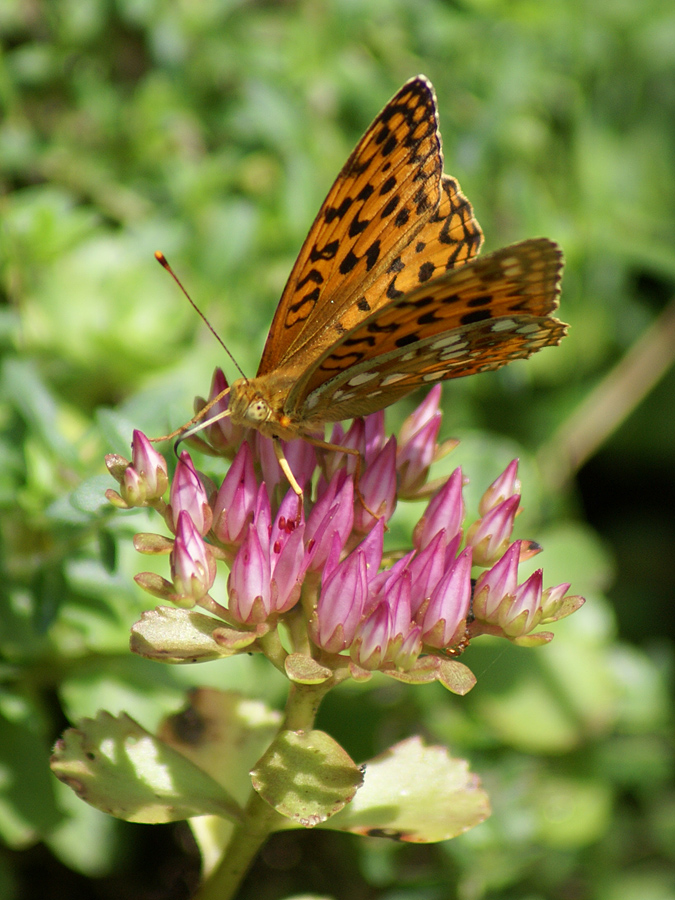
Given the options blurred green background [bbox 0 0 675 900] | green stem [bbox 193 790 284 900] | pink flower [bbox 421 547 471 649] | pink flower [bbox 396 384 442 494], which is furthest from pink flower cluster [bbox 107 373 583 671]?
blurred green background [bbox 0 0 675 900]

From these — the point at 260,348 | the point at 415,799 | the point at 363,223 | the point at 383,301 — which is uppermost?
the point at 260,348

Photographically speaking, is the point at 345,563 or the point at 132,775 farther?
the point at 132,775

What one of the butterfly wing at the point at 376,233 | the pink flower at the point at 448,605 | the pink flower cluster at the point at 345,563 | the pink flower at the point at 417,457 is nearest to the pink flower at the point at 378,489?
the pink flower cluster at the point at 345,563

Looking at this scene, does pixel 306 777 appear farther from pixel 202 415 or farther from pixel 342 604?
pixel 202 415

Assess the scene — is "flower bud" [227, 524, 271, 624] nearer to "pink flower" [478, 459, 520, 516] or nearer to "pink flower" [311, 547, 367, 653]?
"pink flower" [311, 547, 367, 653]

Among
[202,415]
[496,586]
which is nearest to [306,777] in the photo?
[496,586]

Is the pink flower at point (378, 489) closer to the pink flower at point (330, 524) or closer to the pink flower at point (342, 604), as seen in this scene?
the pink flower at point (330, 524)
